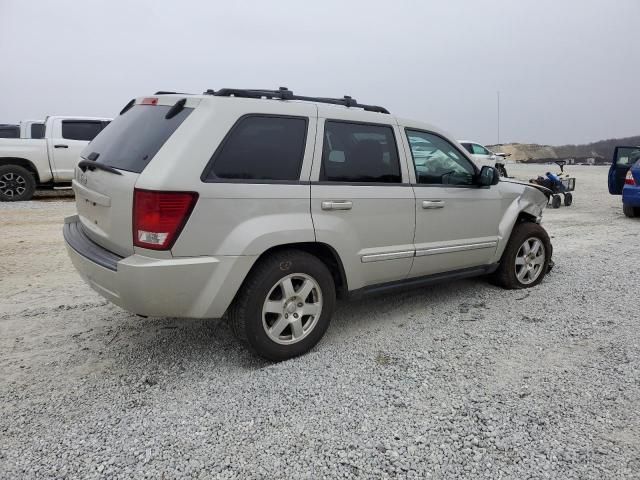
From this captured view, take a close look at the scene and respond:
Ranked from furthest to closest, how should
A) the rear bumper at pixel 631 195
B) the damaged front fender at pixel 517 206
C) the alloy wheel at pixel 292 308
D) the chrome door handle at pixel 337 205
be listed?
the rear bumper at pixel 631 195 < the damaged front fender at pixel 517 206 < the chrome door handle at pixel 337 205 < the alloy wheel at pixel 292 308

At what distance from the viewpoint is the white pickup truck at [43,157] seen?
10.7 meters

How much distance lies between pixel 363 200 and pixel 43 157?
33.7ft

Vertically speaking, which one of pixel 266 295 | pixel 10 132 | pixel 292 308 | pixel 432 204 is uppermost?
pixel 10 132

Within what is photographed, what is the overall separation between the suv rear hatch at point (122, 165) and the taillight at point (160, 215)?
3.1 inches

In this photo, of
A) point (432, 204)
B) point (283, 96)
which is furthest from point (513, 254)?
point (283, 96)

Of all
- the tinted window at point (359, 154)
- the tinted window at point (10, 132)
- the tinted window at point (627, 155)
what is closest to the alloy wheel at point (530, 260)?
the tinted window at point (359, 154)

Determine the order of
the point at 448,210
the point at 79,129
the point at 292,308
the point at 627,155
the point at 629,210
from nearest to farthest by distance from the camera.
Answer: the point at 292,308
the point at 448,210
the point at 629,210
the point at 627,155
the point at 79,129

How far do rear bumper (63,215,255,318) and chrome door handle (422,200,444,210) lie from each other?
161 centimetres

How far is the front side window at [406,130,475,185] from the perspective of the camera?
3.93 m

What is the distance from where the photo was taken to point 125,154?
307cm

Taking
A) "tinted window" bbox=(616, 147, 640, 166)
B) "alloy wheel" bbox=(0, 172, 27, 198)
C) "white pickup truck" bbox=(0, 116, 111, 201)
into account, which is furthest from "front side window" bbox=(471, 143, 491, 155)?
"alloy wheel" bbox=(0, 172, 27, 198)

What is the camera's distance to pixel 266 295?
3.07 m

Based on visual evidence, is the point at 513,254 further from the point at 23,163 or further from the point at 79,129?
the point at 23,163

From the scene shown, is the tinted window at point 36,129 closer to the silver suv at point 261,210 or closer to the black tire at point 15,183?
the black tire at point 15,183
